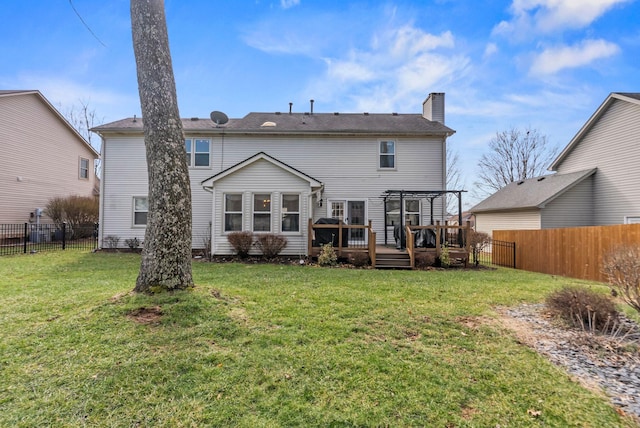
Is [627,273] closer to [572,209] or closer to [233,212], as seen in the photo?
[233,212]

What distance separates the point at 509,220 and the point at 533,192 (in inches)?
77.5

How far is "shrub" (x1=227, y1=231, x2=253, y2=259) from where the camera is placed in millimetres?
10391

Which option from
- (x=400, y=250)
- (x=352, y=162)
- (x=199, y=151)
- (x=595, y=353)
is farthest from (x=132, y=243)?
(x=595, y=353)

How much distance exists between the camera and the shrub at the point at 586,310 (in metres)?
4.18

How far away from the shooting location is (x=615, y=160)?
43.8 ft

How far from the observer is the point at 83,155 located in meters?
20.0

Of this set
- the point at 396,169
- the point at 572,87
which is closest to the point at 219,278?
the point at 396,169

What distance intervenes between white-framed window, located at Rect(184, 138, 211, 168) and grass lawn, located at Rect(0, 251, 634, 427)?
872 cm

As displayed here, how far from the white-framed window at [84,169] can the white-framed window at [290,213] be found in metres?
17.4

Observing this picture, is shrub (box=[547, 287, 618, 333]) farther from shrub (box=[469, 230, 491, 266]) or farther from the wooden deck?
shrub (box=[469, 230, 491, 266])

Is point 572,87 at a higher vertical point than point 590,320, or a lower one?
higher

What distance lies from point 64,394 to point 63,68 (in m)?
19.3

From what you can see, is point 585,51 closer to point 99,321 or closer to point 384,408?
point 384,408

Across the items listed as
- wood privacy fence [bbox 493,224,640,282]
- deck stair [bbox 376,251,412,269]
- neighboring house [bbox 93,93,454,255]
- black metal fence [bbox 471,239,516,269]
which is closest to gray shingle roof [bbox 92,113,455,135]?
neighboring house [bbox 93,93,454,255]
